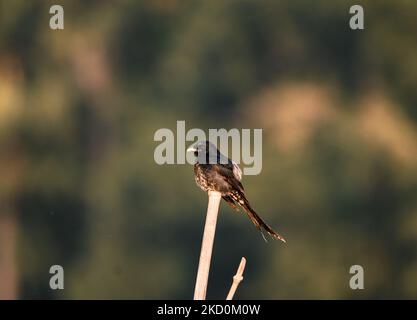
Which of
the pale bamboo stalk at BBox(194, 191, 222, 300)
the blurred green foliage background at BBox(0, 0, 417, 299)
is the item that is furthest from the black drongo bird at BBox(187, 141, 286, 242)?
the blurred green foliage background at BBox(0, 0, 417, 299)

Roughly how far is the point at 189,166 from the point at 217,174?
26.6 feet

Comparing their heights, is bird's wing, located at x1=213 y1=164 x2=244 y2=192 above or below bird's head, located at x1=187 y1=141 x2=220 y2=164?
below

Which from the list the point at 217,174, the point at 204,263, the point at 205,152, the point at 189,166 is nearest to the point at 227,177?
the point at 217,174

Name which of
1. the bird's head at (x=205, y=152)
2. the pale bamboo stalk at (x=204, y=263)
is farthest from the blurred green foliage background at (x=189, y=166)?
the pale bamboo stalk at (x=204, y=263)

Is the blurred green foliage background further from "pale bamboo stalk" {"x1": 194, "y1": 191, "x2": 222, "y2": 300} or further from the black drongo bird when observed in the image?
"pale bamboo stalk" {"x1": 194, "y1": 191, "x2": 222, "y2": 300}

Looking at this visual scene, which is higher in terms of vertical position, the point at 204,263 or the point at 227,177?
the point at 227,177

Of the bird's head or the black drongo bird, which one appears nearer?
the black drongo bird

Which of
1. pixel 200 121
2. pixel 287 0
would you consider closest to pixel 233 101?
pixel 200 121

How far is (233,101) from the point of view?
14.9m

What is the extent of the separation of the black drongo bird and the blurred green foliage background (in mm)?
7471

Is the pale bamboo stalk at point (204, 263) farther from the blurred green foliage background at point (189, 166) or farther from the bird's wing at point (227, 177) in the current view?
the blurred green foliage background at point (189, 166)

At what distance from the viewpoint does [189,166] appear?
14.1m

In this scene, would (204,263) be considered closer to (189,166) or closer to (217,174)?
(217,174)

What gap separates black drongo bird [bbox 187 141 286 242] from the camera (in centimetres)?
588
